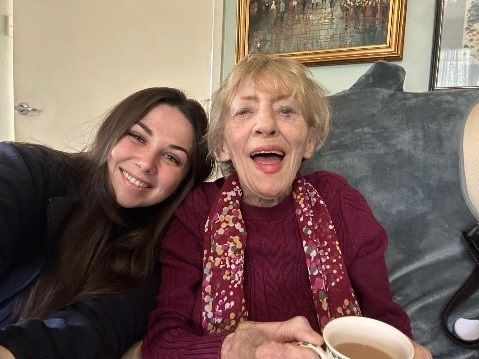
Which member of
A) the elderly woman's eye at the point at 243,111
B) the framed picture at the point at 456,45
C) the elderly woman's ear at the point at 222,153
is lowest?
the elderly woman's ear at the point at 222,153

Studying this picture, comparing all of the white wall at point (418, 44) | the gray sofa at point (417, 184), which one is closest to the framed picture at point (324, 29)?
the white wall at point (418, 44)

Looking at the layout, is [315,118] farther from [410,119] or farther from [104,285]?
[104,285]

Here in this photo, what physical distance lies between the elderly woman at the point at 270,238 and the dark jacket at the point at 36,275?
61 millimetres

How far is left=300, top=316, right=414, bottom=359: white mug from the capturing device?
0.50m

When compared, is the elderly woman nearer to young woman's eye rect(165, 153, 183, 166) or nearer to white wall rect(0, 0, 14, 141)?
young woman's eye rect(165, 153, 183, 166)

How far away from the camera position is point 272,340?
0.64 m

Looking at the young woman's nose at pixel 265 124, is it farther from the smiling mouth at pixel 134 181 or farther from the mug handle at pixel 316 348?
the mug handle at pixel 316 348

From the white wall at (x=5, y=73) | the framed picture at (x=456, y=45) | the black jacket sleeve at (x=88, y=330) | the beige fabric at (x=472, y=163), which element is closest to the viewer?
the black jacket sleeve at (x=88, y=330)

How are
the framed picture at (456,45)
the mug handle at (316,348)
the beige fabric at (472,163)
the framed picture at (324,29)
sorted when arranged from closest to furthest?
the mug handle at (316,348) < the beige fabric at (472,163) < the framed picture at (456,45) < the framed picture at (324,29)

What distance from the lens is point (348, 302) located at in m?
0.85

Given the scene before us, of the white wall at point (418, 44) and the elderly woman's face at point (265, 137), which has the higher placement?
the white wall at point (418, 44)

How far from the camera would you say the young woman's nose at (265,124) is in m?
0.87

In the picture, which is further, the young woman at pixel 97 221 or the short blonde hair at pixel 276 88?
the short blonde hair at pixel 276 88

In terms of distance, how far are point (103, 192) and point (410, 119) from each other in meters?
0.73
